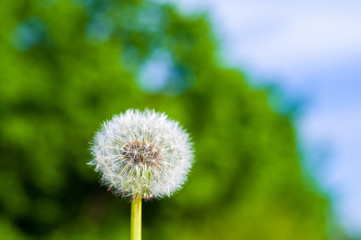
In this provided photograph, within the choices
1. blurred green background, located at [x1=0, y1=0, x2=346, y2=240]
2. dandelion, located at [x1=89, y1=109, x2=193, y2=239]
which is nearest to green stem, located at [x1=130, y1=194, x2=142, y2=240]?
dandelion, located at [x1=89, y1=109, x2=193, y2=239]

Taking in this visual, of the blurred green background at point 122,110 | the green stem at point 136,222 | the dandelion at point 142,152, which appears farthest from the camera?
the blurred green background at point 122,110

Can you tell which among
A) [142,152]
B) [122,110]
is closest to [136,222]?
[142,152]

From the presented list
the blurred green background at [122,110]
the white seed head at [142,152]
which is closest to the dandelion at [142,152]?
the white seed head at [142,152]

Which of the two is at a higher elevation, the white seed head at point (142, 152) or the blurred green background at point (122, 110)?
the blurred green background at point (122, 110)

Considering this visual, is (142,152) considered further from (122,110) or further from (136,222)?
(122,110)

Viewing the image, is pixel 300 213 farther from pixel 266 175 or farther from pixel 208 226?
pixel 208 226

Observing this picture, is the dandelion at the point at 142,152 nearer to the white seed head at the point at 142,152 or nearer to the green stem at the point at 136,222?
the white seed head at the point at 142,152

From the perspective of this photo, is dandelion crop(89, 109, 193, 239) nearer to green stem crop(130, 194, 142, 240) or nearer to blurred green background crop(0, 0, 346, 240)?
green stem crop(130, 194, 142, 240)
